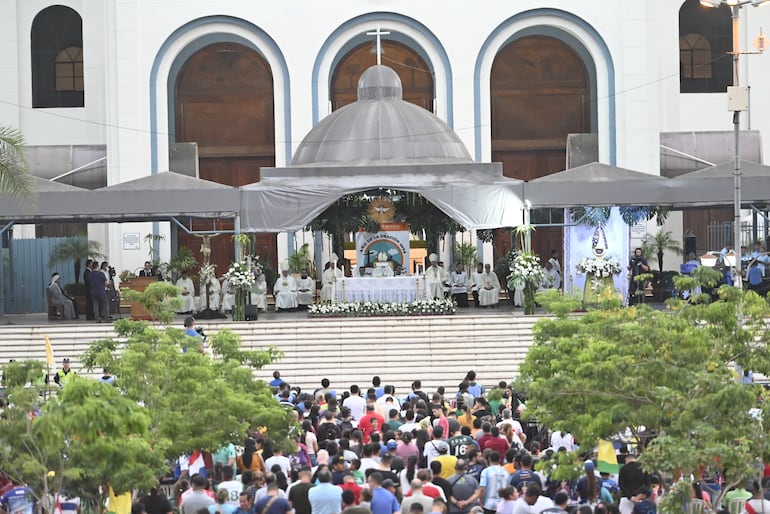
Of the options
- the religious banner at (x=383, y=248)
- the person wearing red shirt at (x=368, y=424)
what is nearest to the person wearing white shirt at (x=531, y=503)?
the person wearing red shirt at (x=368, y=424)

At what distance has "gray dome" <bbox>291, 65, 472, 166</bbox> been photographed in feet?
112

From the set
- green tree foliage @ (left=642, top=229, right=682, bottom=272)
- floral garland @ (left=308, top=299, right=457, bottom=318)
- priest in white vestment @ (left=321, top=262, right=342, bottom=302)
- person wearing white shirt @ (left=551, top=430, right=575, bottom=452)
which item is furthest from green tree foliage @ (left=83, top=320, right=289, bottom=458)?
green tree foliage @ (left=642, top=229, right=682, bottom=272)

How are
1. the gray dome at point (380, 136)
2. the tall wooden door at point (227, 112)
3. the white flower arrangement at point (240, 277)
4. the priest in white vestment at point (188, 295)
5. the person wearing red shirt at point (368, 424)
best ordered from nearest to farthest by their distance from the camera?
the person wearing red shirt at point (368, 424) → the white flower arrangement at point (240, 277) → the gray dome at point (380, 136) → the priest in white vestment at point (188, 295) → the tall wooden door at point (227, 112)

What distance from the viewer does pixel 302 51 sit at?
41906 mm

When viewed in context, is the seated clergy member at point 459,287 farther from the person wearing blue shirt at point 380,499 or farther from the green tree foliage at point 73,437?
the green tree foliage at point 73,437

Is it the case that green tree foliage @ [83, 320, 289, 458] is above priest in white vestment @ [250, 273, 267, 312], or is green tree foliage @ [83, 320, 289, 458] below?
below

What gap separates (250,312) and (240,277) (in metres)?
0.78

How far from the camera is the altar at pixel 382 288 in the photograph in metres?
32.2

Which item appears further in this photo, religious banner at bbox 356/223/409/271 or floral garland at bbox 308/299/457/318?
religious banner at bbox 356/223/409/271

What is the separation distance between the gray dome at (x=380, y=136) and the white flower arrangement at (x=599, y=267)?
4421mm

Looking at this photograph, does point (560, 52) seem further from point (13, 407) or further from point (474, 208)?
point (13, 407)

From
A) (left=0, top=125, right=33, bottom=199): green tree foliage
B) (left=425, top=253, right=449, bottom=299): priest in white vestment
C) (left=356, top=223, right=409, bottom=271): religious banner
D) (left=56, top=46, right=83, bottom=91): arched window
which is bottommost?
(left=425, top=253, right=449, bottom=299): priest in white vestment

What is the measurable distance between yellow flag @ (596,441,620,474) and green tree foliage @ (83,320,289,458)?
12.4ft

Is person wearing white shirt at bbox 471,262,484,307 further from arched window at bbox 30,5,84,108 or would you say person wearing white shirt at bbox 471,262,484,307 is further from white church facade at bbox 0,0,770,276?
arched window at bbox 30,5,84,108
